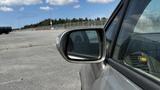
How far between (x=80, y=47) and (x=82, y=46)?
2cm

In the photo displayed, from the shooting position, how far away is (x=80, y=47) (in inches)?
112

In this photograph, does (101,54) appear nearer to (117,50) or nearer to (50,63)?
(117,50)

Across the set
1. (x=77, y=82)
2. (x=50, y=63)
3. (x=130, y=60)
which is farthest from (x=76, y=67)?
(x=130, y=60)

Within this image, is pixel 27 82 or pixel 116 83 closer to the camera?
pixel 116 83

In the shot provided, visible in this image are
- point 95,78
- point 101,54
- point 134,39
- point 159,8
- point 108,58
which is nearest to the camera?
point 159,8

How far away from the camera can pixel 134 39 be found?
239cm

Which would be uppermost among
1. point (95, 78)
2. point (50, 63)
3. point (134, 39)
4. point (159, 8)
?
point (159, 8)

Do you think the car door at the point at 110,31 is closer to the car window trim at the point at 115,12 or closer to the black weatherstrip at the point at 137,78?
the car window trim at the point at 115,12

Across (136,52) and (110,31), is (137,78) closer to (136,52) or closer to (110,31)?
(136,52)

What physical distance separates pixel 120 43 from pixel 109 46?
0.29 metres

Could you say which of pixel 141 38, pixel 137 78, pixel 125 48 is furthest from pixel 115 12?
pixel 137 78

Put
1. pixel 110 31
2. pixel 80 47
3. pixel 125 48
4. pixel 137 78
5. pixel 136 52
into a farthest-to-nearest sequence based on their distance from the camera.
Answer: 1. pixel 110 31
2. pixel 80 47
3. pixel 125 48
4. pixel 136 52
5. pixel 137 78

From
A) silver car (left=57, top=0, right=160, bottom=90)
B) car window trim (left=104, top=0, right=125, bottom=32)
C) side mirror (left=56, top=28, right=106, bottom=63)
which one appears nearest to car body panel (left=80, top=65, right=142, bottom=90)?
silver car (left=57, top=0, right=160, bottom=90)

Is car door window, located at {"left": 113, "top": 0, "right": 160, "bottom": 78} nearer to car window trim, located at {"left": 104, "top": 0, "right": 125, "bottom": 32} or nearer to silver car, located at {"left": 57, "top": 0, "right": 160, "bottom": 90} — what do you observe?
silver car, located at {"left": 57, "top": 0, "right": 160, "bottom": 90}
